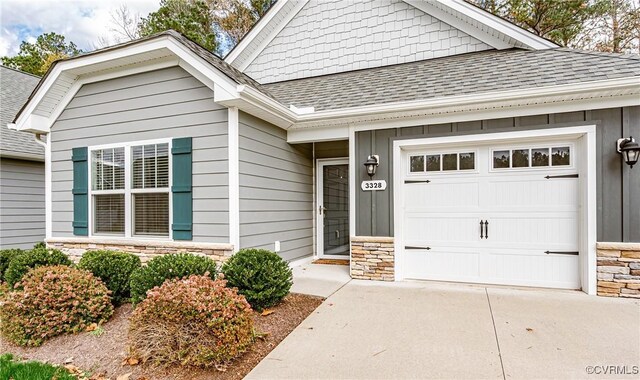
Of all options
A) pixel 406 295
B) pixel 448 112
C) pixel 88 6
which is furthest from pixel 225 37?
pixel 406 295

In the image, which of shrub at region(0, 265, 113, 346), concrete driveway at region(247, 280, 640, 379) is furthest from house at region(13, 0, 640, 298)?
shrub at region(0, 265, 113, 346)

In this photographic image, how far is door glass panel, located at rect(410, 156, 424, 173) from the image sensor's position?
17.2ft

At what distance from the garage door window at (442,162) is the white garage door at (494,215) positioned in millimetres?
14

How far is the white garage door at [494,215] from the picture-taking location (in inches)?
180

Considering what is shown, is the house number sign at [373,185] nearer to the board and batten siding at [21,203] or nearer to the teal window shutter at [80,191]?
the teal window shutter at [80,191]

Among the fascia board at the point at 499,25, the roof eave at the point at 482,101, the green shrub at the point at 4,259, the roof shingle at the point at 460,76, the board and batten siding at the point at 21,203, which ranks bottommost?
the green shrub at the point at 4,259

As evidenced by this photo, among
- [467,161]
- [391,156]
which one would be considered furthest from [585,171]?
[391,156]

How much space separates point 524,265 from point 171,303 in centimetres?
469

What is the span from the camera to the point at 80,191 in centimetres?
577

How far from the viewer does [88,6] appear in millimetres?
9586

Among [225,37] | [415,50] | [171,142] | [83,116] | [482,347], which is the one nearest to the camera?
[482,347]

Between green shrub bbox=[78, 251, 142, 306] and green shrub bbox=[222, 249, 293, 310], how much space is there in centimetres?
149

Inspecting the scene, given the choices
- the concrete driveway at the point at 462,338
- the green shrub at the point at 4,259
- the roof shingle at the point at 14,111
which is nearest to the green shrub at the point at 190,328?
the concrete driveway at the point at 462,338

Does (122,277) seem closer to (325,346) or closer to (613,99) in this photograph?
(325,346)
